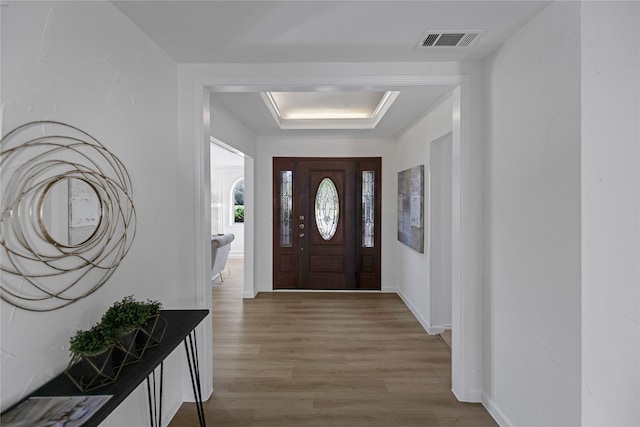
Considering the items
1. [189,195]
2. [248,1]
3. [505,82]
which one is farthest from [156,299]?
[505,82]

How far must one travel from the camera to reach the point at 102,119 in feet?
5.95

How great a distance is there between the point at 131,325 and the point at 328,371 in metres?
2.00

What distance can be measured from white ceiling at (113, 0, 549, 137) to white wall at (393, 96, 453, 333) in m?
1.19

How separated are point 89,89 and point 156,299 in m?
1.30

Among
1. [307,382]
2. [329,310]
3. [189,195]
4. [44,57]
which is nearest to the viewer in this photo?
[44,57]

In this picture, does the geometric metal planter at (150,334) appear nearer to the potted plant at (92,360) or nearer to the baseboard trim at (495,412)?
the potted plant at (92,360)

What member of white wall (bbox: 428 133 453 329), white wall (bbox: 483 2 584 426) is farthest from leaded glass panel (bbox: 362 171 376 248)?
white wall (bbox: 483 2 584 426)

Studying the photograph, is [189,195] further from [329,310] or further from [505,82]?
[329,310]

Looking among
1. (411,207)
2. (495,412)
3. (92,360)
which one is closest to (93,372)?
(92,360)

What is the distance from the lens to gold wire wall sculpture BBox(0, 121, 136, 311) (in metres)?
1.29

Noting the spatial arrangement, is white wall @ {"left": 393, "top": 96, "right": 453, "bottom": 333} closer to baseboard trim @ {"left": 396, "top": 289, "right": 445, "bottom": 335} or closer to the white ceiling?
baseboard trim @ {"left": 396, "top": 289, "right": 445, "bottom": 335}

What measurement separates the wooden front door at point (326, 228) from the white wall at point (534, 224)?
3.41 m

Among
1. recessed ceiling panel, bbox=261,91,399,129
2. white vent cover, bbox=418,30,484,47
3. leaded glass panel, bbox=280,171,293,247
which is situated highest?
recessed ceiling panel, bbox=261,91,399,129

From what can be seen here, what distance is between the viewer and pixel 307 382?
117 inches
